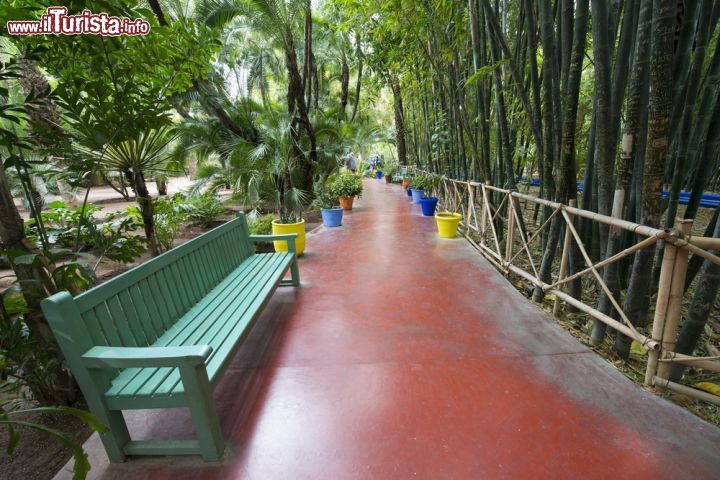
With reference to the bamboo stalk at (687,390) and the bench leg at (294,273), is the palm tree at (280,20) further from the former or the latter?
the bamboo stalk at (687,390)

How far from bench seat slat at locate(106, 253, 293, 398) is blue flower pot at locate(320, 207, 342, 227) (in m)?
2.78

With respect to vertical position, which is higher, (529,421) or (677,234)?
(677,234)

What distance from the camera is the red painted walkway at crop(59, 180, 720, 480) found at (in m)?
1.29

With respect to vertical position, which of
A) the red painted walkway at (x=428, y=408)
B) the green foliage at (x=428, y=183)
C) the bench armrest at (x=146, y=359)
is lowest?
the red painted walkway at (x=428, y=408)

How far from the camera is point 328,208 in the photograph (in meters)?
5.69

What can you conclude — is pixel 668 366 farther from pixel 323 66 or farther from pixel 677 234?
pixel 323 66

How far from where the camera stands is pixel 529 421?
148 cm

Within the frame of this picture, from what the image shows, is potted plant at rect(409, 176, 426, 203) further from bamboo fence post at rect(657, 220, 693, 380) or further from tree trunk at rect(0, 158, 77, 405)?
tree trunk at rect(0, 158, 77, 405)

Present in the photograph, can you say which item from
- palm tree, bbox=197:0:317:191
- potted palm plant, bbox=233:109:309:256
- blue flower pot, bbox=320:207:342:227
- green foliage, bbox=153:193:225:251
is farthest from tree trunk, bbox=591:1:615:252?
green foliage, bbox=153:193:225:251

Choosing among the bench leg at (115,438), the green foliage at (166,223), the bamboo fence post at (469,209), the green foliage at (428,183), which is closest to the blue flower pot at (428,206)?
the green foliage at (428,183)

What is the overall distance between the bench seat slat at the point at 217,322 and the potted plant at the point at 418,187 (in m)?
4.74

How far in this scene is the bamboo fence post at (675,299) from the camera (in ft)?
4.80

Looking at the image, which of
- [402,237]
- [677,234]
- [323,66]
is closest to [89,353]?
[677,234]

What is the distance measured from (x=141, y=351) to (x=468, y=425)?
4.64 feet
